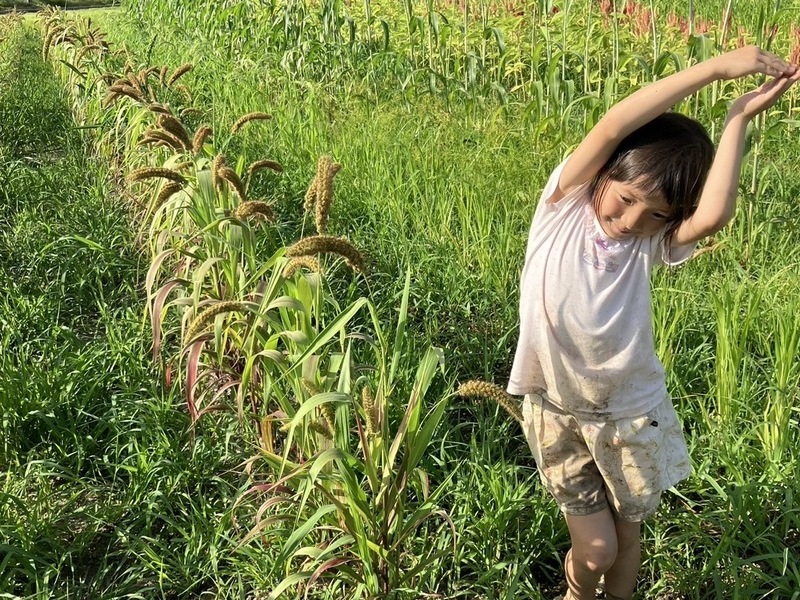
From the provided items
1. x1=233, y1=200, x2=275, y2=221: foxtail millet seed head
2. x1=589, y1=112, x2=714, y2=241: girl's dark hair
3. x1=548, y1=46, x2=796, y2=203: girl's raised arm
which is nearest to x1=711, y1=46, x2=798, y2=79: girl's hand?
x1=548, y1=46, x2=796, y2=203: girl's raised arm

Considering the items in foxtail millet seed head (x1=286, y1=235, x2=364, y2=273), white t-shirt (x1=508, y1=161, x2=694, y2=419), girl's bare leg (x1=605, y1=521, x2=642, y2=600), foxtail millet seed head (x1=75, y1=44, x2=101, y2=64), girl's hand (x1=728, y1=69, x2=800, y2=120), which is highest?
girl's hand (x1=728, y1=69, x2=800, y2=120)

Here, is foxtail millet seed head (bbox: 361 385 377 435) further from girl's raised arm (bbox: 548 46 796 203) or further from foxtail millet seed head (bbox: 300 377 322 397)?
girl's raised arm (bbox: 548 46 796 203)

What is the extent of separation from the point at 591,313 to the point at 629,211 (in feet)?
0.70

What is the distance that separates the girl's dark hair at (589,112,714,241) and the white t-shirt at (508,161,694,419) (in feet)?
0.30

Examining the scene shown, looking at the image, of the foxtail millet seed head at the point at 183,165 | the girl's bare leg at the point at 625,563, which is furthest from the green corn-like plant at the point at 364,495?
the foxtail millet seed head at the point at 183,165

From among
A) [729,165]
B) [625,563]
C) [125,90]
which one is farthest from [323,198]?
[125,90]

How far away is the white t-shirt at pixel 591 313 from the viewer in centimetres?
146

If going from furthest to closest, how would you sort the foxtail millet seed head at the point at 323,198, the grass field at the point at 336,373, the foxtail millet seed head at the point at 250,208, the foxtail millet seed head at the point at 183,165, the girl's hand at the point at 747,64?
1. the foxtail millet seed head at the point at 183,165
2. the foxtail millet seed head at the point at 250,208
3. the grass field at the point at 336,373
4. the foxtail millet seed head at the point at 323,198
5. the girl's hand at the point at 747,64

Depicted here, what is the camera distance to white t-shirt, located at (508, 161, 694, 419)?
1.46 metres

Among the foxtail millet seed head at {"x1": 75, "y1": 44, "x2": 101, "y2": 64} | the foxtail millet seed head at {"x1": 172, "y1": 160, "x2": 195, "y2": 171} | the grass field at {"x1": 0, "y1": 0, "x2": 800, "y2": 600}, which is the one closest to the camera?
the grass field at {"x1": 0, "y1": 0, "x2": 800, "y2": 600}

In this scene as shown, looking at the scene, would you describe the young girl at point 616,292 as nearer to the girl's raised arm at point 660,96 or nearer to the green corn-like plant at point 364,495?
the girl's raised arm at point 660,96

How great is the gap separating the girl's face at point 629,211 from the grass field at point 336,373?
0.44 m

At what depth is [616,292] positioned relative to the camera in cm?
146

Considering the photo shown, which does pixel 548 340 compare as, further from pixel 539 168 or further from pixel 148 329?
pixel 539 168
